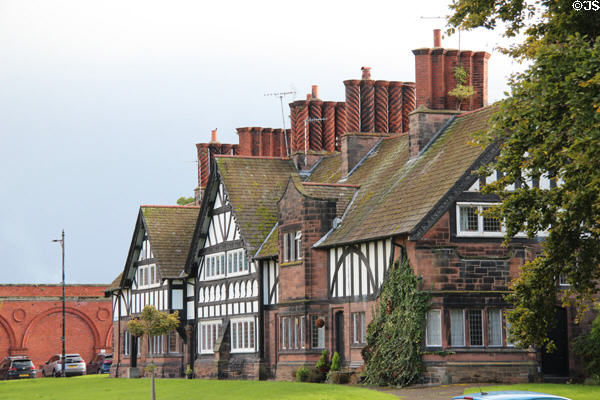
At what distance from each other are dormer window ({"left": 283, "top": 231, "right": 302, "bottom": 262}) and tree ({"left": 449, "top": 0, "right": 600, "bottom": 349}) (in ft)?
50.8

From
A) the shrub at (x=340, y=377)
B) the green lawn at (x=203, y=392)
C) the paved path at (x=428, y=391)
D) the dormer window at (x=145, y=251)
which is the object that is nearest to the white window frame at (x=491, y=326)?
the paved path at (x=428, y=391)

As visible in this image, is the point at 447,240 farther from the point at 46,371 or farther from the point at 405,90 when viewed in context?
the point at 46,371

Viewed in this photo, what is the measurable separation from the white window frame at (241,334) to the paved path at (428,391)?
11860 mm

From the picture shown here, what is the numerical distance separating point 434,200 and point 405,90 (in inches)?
634

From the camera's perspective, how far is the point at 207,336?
159 ft

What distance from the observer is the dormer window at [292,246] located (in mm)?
39250

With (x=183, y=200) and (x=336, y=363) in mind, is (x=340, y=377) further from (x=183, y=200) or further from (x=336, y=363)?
(x=183, y=200)

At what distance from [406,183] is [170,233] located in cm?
1865

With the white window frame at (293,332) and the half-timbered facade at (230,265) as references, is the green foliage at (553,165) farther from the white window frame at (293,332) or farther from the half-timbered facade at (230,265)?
the half-timbered facade at (230,265)

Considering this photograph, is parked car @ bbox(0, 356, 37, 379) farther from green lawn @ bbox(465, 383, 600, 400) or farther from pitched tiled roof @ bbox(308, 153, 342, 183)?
green lawn @ bbox(465, 383, 600, 400)

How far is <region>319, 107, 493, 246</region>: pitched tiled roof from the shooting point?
112ft

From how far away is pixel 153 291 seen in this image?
5306cm

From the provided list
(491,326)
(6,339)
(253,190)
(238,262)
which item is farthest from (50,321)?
(491,326)

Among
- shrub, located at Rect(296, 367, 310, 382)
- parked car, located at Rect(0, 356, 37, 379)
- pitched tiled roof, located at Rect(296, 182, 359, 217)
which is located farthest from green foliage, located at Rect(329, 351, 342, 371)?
parked car, located at Rect(0, 356, 37, 379)
